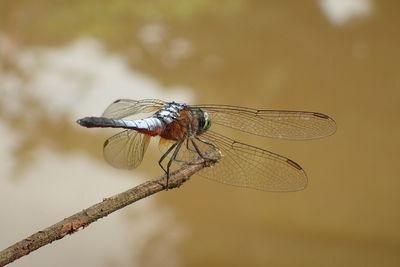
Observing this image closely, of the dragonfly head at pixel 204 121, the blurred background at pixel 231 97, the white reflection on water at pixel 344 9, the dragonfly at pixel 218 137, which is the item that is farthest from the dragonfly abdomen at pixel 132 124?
the white reflection on water at pixel 344 9

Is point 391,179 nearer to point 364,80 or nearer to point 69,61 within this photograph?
point 364,80

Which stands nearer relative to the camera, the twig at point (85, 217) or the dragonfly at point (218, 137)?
the twig at point (85, 217)

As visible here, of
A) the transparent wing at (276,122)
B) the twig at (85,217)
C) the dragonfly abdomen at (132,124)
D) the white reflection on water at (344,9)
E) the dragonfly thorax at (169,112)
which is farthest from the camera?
the white reflection on water at (344,9)

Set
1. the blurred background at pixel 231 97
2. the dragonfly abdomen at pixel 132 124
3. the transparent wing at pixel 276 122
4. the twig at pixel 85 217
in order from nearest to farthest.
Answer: the twig at pixel 85 217 < the dragonfly abdomen at pixel 132 124 < the transparent wing at pixel 276 122 < the blurred background at pixel 231 97

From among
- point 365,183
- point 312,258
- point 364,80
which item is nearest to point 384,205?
point 365,183

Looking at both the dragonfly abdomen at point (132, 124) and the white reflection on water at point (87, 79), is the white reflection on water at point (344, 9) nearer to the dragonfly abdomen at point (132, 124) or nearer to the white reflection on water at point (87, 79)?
the white reflection on water at point (87, 79)

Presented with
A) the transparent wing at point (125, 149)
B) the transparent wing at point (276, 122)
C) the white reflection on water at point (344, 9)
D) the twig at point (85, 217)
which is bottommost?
the twig at point (85, 217)

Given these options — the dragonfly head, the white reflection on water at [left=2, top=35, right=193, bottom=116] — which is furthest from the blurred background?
the dragonfly head

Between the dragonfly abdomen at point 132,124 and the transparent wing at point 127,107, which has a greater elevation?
the transparent wing at point 127,107

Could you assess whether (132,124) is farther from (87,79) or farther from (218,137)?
(87,79)
